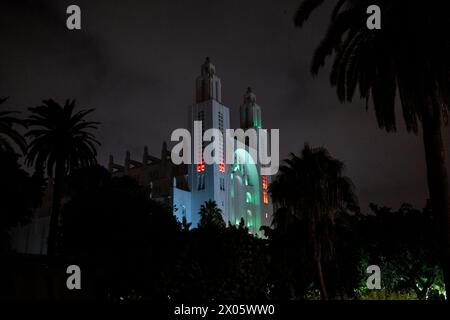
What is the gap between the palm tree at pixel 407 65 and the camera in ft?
54.1

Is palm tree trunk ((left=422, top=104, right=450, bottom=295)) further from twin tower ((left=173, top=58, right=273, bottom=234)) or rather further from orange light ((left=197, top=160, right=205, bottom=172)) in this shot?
orange light ((left=197, top=160, right=205, bottom=172))

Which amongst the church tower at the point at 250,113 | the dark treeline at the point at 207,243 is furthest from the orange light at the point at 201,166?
the dark treeline at the point at 207,243

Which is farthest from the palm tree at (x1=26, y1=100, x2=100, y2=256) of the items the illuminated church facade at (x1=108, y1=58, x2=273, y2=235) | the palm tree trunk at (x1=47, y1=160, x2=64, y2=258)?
the illuminated church facade at (x1=108, y1=58, x2=273, y2=235)

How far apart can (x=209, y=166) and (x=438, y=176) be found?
76154mm

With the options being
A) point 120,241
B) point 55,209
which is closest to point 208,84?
point 120,241

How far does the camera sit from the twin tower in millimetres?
92125

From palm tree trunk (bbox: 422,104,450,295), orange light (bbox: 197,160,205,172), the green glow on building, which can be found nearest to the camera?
palm tree trunk (bbox: 422,104,450,295)

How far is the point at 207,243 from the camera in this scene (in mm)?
22891

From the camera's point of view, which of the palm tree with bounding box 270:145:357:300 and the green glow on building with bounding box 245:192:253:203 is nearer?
the palm tree with bounding box 270:145:357:300

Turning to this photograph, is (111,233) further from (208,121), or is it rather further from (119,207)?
(208,121)

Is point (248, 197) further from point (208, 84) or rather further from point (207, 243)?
point (207, 243)

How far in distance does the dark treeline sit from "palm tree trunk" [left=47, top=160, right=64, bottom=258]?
202 mm
